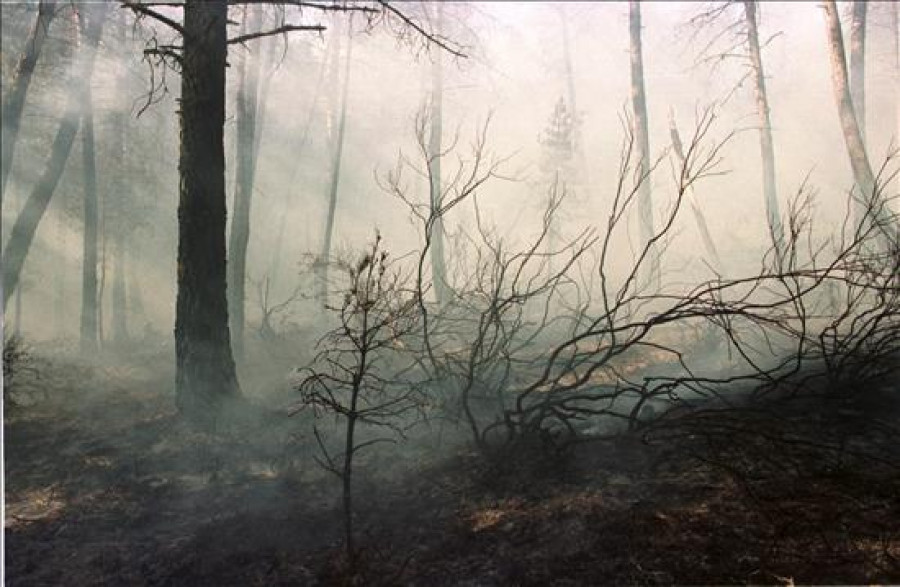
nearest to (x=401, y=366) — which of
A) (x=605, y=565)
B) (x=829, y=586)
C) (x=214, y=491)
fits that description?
(x=214, y=491)

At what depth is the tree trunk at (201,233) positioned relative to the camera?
20.4 feet

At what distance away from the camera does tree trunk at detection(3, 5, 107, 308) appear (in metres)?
10.3

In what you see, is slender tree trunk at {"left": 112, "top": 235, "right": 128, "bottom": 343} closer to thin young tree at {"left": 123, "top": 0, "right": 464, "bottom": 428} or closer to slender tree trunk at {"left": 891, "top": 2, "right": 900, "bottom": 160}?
thin young tree at {"left": 123, "top": 0, "right": 464, "bottom": 428}

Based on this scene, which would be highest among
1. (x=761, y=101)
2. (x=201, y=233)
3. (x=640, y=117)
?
(x=761, y=101)

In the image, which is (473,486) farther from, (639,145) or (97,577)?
(639,145)

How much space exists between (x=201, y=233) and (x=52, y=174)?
6.52 m

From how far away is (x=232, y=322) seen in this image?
11359 millimetres

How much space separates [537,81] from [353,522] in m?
22.7

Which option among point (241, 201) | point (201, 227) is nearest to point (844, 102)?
point (201, 227)

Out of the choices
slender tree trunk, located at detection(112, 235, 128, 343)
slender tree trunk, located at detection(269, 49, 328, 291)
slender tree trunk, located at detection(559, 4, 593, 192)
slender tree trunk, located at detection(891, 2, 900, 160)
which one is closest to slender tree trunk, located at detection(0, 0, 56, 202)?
slender tree trunk, located at detection(112, 235, 128, 343)

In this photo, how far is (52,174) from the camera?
10648 millimetres

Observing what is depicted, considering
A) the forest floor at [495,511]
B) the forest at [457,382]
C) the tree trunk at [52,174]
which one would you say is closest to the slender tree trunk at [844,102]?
the forest at [457,382]

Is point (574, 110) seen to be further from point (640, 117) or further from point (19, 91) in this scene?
point (19, 91)

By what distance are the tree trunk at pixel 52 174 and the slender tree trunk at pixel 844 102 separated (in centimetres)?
1328
